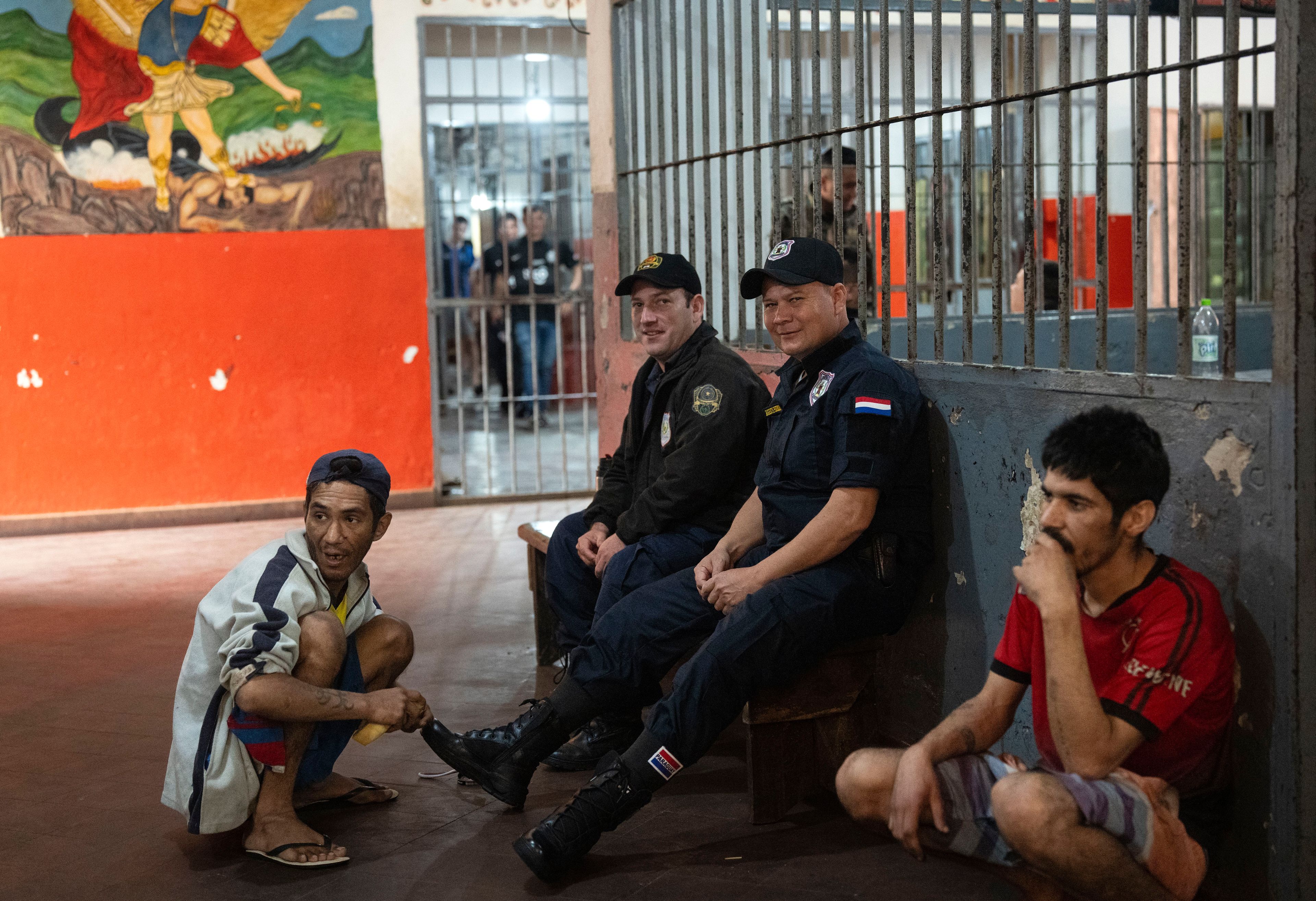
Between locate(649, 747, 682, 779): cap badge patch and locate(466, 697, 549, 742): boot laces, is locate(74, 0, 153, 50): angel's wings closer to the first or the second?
locate(466, 697, 549, 742): boot laces

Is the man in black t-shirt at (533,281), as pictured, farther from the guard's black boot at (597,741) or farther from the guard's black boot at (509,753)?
the guard's black boot at (509,753)

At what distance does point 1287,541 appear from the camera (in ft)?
7.12

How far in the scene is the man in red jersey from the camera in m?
2.05

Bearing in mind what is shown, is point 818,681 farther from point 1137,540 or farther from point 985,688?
point 1137,540

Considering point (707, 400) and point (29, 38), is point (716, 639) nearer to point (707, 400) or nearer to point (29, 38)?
point (707, 400)

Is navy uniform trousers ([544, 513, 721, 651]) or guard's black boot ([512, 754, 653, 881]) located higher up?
navy uniform trousers ([544, 513, 721, 651])

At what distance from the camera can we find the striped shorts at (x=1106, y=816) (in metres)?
2.04

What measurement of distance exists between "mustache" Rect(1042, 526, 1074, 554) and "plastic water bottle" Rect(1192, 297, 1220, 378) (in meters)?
4.30

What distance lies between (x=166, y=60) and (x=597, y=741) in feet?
17.9

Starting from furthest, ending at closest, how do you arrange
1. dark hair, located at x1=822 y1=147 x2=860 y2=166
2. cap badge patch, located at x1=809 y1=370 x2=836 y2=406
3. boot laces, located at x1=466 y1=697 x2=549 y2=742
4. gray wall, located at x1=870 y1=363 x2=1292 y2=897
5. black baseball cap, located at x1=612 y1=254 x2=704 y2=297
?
dark hair, located at x1=822 y1=147 x2=860 y2=166 → black baseball cap, located at x1=612 y1=254 x2=704 y2=297 → boot laces, located at x1=466 y1=697 x2=549 y2=742 → cap badge patch, located at x1=809 y1=370 x2=836 y2=406 → gray wall, located at x1=870 y1=363 x2=1292 y2=897

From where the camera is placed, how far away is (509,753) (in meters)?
3.14

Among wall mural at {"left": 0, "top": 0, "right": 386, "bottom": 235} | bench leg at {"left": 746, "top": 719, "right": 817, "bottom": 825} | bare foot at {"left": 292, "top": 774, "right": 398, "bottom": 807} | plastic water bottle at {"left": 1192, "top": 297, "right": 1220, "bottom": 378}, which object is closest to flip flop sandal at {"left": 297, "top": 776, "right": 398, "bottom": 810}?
bare foot at {"left": 292, "top": 774, "right": 398, "bottom": 807}

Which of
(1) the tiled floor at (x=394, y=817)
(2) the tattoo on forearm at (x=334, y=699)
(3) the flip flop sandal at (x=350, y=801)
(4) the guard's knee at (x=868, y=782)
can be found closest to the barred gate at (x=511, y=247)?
(1) the tiled floor at (x=394, y=817)

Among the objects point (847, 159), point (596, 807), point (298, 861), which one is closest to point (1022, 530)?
point (596, 807)
